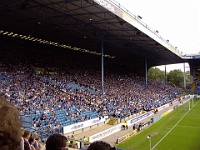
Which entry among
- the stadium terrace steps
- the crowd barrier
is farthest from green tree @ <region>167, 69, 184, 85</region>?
the crowd barrier

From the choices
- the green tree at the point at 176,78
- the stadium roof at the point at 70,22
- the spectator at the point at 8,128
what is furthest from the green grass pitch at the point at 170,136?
the green tree at the point at 176,78

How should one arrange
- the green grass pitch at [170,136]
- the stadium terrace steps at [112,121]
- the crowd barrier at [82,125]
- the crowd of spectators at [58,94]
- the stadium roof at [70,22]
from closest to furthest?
1. the crowd of spectators at [58,94]
2. the crowd barrier at [82,125]
3. the green grass pitch at [170,136]
4. the stadium roof at [70,22]
5. the stadium terrace steps at [112,121]

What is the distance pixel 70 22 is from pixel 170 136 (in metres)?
16.4

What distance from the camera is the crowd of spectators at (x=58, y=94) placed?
20.4m

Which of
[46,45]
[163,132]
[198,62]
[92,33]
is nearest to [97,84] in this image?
[92,33]

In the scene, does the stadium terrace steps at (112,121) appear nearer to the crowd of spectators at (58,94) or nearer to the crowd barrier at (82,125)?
the crowd barrier at (82,125)

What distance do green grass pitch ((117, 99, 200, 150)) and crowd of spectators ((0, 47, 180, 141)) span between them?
4.74 metres

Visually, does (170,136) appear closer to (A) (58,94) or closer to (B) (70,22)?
(A) (58,94)

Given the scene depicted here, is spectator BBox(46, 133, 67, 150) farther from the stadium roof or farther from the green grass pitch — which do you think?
the stadium roof

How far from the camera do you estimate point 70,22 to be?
1111 inches

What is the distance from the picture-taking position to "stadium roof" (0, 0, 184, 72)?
72.0 ft

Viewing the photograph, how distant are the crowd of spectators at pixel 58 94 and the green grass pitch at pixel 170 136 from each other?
474 centimetres

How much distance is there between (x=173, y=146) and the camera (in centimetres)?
2091

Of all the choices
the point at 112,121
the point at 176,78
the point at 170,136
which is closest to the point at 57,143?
the point at 170,136
